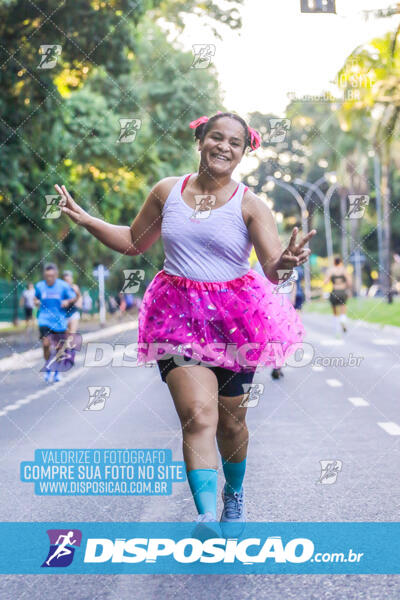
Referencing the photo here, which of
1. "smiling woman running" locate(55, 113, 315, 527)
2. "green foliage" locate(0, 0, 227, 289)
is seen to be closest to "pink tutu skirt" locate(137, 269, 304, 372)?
"smiling woman running" locate(55, 113, 315, 527)

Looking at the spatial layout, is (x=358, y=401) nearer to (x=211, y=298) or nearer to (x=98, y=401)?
(x=98, y=401)

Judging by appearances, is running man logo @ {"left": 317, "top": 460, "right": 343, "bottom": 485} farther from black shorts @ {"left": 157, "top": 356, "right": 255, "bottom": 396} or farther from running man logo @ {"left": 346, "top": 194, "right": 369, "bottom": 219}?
running man logo @ {"left": 346, "top": 194, "right": 369, "bottom": 219}

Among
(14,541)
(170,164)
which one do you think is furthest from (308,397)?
(170,164)

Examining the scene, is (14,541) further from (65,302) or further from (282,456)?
(65,302)

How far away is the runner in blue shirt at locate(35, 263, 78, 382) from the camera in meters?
13.9

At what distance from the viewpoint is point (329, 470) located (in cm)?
627

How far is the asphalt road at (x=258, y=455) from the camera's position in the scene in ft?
13.1

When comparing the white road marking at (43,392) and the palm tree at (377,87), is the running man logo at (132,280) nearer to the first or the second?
the white road marking at (43,392)

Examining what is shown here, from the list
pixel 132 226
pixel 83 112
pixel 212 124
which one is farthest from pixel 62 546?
pixel 83 112

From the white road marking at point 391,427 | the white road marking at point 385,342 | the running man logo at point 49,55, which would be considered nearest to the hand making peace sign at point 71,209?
the white road marking at point 391,427

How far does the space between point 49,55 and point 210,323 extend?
1151cm

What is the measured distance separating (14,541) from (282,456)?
270cm

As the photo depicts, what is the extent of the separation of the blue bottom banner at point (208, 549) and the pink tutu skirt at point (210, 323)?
668mm

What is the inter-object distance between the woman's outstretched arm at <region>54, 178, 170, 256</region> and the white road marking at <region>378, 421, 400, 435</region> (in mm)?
4073
